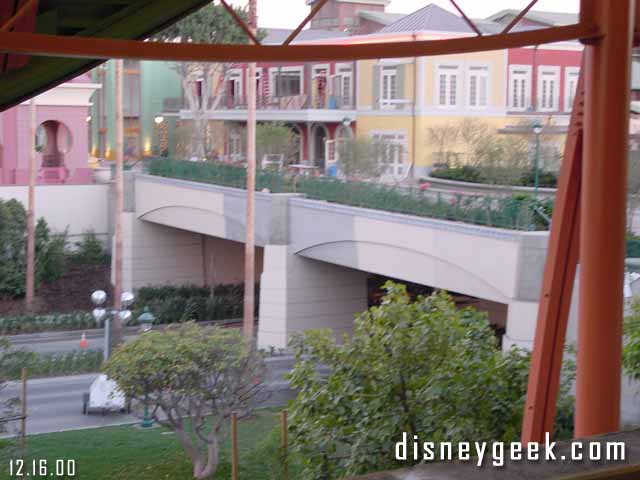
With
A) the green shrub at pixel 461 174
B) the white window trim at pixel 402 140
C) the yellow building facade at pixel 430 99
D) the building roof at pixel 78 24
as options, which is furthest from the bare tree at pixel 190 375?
the white window trim at pixel 402 140

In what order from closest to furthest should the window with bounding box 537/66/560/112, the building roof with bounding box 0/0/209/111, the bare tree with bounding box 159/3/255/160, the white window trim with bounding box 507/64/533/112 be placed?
the building roof with bounding box 0/0/209/111 → the bare tree with bounding box 159/3/255/160 → the white window trim with bounding box 507/64/533/112 → the window with bounding box 537/66/560/112

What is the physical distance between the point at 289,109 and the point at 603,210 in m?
30.8

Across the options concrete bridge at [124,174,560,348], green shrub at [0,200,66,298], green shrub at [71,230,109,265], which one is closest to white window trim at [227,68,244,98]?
concrete bridge at [124,174,560,348]

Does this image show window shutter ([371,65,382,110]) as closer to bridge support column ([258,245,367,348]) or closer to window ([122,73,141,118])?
bridge support column ([258,245,367,348])

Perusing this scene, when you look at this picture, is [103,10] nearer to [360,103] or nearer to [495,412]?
[495,412]

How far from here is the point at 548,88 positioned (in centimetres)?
3444

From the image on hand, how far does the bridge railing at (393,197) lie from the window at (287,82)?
7.24m

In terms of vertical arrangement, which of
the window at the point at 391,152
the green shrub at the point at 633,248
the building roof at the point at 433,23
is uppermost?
the building roof at the point at 433,23

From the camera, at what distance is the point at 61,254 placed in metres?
33.6

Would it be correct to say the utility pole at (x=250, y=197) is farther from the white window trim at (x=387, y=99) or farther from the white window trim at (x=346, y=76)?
the white window trim at (x=346, y=76)

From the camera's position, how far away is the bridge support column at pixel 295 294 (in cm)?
2719

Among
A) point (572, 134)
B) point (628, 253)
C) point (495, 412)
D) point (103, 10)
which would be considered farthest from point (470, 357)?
point (628, 253)

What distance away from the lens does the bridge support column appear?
27.2 meters

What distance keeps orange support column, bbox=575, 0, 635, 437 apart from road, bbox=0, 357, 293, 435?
11.8 meters
